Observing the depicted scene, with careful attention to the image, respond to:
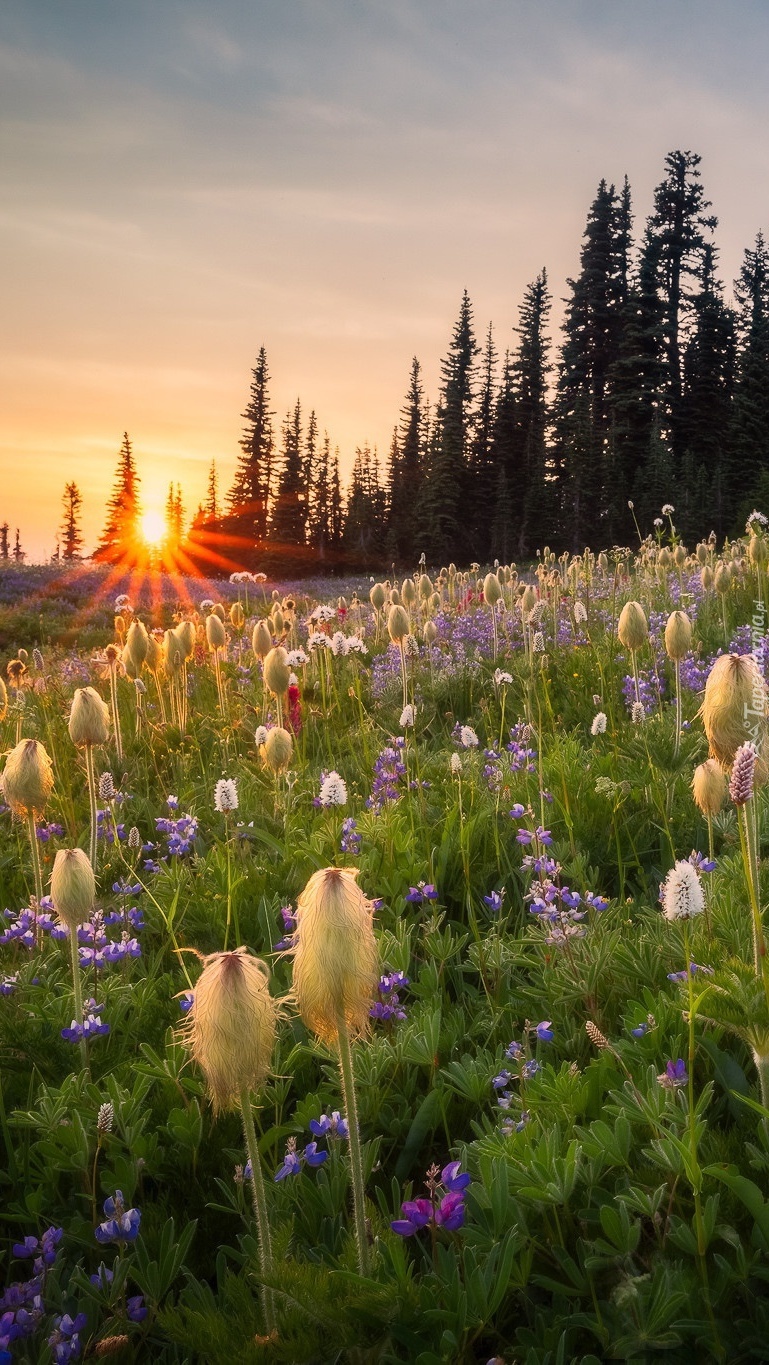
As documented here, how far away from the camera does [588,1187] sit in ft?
5.72

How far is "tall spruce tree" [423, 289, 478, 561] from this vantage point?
66125 mm

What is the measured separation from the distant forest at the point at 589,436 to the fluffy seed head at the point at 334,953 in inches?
1831

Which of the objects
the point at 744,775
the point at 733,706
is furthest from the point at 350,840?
the point at 744,775

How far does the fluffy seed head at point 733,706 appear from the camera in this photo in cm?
195

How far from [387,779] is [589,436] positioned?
56415mm

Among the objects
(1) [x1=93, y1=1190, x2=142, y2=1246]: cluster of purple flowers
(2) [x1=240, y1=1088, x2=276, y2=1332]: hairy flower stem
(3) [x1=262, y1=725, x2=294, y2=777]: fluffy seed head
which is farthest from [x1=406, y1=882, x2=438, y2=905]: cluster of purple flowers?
(2) [x1=240, y1=1088, x2=276, y2=1332]: hairy flower stem

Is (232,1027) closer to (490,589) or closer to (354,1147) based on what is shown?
(354,1147)

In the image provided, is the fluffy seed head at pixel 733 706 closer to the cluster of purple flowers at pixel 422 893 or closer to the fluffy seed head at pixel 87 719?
the cluster of purple flowers at pixel 422 893

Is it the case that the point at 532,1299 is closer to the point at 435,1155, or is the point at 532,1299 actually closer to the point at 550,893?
the point at 435,1155

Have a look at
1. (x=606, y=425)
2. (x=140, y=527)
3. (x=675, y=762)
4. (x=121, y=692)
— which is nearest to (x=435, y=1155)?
(x=675, y=762)

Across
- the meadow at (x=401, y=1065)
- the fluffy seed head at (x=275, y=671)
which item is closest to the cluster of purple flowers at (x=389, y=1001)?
the meadow at (x=401, y=1065)

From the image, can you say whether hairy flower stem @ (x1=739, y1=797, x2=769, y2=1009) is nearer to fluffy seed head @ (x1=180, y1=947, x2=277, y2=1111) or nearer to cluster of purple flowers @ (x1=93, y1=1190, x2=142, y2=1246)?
fluffy seed head @ (x1=180, y1=947, x2=277, y2=1111)

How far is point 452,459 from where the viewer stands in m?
66.4

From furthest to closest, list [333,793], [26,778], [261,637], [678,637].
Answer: [261,637], [678,637], [26,778], [333,793]
